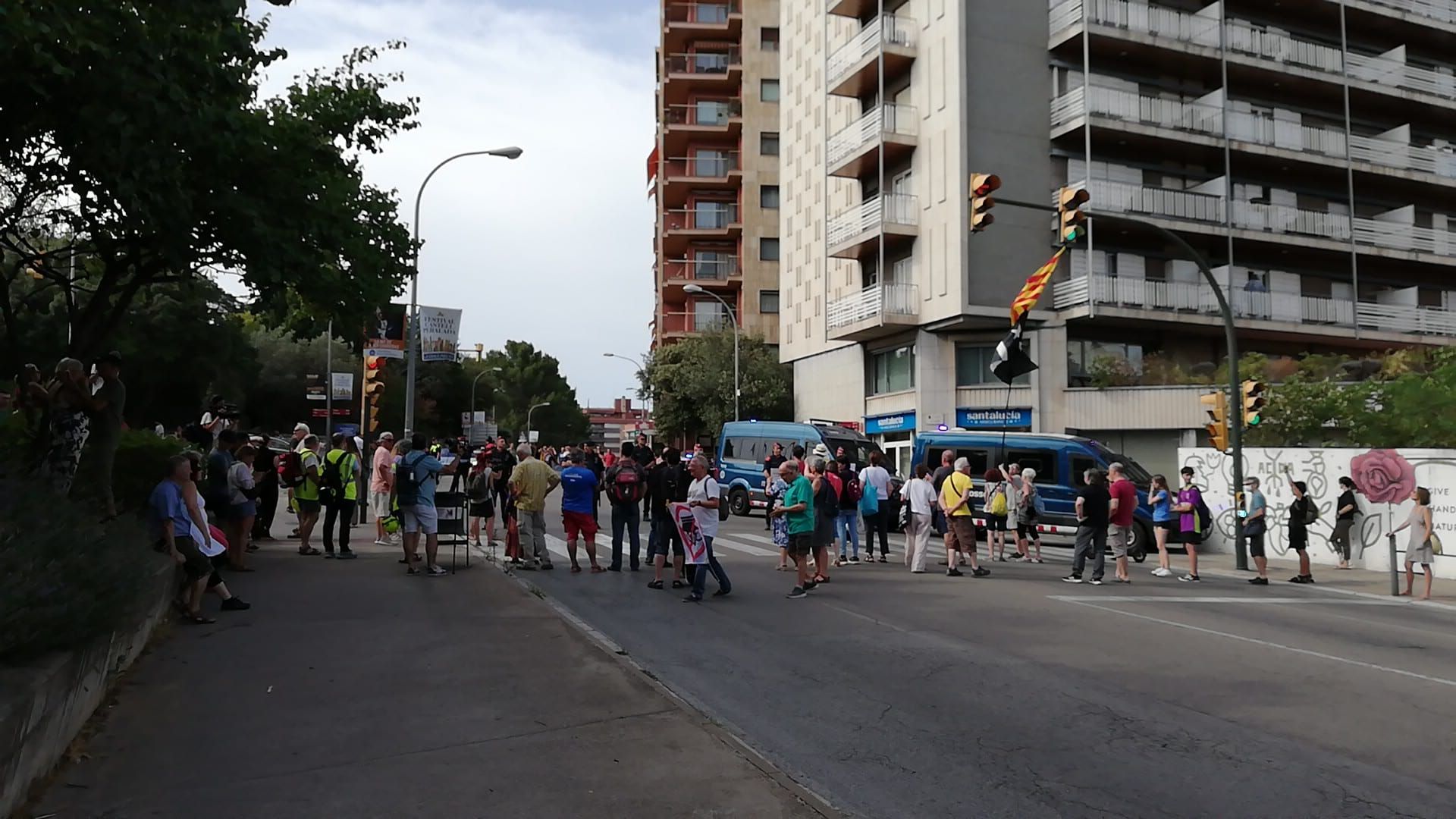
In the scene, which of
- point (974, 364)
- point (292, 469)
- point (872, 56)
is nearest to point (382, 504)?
point (292, 469)

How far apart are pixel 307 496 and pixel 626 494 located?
4.48 m

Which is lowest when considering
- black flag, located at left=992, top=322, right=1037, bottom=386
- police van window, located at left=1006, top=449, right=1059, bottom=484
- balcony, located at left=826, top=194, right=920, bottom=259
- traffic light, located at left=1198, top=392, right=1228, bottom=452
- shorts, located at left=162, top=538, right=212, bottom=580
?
shorts, located at left=162, top=538, right=212, bottom=580

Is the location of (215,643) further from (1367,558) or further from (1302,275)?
(1302,275)

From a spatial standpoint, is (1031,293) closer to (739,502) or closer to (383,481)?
(739,502)

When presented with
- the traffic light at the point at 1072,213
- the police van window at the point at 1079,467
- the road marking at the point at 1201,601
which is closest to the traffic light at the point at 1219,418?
the police van window at the point at 1079,467

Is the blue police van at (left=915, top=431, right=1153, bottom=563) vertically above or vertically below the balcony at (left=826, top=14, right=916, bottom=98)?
below

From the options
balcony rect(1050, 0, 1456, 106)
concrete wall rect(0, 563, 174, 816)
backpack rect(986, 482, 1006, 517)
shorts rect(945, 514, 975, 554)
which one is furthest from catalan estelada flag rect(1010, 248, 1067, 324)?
concrete wall rect(0, 563, 174, 816)

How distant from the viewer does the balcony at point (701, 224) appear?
199 ft

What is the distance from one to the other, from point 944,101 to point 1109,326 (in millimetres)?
8930

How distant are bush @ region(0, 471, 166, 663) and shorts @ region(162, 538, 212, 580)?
1847 millimetres

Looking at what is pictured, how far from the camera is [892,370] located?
124 feet

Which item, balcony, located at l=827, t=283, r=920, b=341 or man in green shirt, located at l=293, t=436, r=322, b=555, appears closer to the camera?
man in green shirt, located at l=293, t=436, r=322, b=555

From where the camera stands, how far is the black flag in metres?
28.1

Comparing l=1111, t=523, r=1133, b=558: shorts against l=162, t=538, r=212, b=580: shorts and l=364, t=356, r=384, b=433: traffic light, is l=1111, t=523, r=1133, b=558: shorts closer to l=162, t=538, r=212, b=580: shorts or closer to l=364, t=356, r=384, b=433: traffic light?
l=162, t=538, r=212, b=580: shorts
